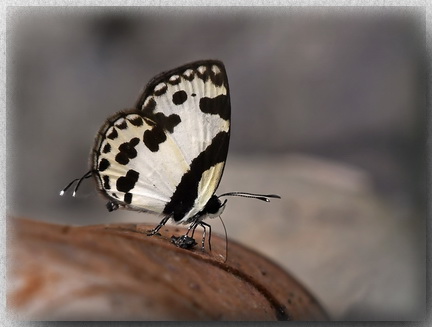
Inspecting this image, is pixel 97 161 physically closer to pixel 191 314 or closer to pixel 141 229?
pixel 141 229

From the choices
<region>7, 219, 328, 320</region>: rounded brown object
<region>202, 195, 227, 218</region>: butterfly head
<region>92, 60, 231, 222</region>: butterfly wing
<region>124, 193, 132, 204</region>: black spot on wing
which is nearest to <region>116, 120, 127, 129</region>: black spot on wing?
<region>92, 60, 231, 222</region>: butterfly wing

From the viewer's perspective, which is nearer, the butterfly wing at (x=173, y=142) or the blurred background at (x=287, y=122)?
the butterfly wing at (x=173, y=142)

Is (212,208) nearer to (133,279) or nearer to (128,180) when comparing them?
(128,180)

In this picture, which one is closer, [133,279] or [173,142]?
[133,279]

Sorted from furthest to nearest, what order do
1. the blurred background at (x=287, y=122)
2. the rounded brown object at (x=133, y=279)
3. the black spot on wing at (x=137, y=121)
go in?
the blurred background at (x=287, y=122) → the black spot on wing at (x=137, y=121) → the rounded brown object at (x=133, y=279)

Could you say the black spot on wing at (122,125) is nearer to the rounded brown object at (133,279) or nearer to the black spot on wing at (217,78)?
the black spot on wing at (217,78)

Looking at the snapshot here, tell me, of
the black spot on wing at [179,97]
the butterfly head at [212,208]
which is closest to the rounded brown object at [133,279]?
the butterfly head at [212,208]

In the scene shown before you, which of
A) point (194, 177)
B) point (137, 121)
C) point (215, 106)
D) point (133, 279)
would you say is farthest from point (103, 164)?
point (133, 279)
